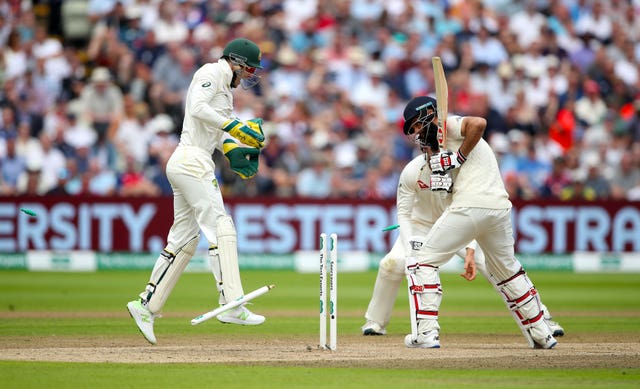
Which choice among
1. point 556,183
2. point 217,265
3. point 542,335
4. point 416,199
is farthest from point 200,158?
point 556,183

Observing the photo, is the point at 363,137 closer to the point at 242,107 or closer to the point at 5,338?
the point at 242,107

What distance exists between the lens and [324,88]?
18.3 m

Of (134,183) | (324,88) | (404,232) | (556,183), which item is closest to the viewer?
(404,232)

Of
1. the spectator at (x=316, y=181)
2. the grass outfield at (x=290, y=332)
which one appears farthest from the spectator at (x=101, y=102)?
the spectator at (x=316, y=181)

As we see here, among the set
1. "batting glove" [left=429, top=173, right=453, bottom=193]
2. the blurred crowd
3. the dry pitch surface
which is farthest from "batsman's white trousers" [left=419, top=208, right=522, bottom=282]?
the blurred crowd

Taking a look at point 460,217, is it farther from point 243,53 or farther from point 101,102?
point 101,102

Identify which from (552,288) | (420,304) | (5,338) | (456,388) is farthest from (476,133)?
(552,288)

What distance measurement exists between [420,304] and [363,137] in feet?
32.2

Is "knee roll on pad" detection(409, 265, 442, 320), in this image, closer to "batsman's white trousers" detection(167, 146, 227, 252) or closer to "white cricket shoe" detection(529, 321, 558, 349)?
"white cricket shoe" detection(529, 321, 558, 349)

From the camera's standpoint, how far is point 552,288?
47.9 feet

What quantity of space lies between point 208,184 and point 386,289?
5.98 feet

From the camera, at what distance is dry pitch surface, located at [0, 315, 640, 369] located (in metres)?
7.59

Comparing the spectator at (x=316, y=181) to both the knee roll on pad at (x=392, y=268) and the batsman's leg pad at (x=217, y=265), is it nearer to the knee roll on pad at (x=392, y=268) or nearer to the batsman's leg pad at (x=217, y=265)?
the knee roll on pad at (x=392, y=268)

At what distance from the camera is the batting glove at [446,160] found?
8.09 metres
